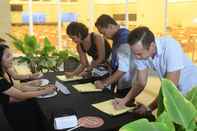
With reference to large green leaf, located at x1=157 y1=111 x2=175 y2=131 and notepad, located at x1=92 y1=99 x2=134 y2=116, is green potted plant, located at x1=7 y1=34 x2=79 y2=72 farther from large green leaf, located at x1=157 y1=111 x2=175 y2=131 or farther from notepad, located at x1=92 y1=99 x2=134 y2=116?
large green leaf, located at x1=157 y1=111 x2=175 y2=131

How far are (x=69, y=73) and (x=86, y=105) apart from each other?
105cm

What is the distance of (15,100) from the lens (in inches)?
99.0

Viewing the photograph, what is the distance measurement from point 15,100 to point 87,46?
0.93 m

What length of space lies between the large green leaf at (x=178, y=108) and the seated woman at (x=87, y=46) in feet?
6.23

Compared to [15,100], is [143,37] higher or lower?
higher

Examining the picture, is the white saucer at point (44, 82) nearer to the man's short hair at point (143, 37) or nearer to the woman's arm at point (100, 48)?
the woman's arm at point (100, 48)

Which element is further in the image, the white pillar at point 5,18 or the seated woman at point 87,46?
the white pillar at point 5,18

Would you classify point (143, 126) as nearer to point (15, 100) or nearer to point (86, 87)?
point (86, 87)

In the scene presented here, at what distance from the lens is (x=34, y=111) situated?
2.61 metres

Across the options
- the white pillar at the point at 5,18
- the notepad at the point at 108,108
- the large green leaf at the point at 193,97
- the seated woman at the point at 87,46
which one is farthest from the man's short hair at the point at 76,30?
the white pillar at the point at 5,18

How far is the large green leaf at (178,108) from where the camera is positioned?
3.26 feet

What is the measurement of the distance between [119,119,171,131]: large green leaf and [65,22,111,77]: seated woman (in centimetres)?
196

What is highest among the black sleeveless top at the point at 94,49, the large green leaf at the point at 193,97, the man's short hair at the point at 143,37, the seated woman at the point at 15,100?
the man's short hair at the point at 143,37

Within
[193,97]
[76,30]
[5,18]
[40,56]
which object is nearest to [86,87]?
[76,30]
